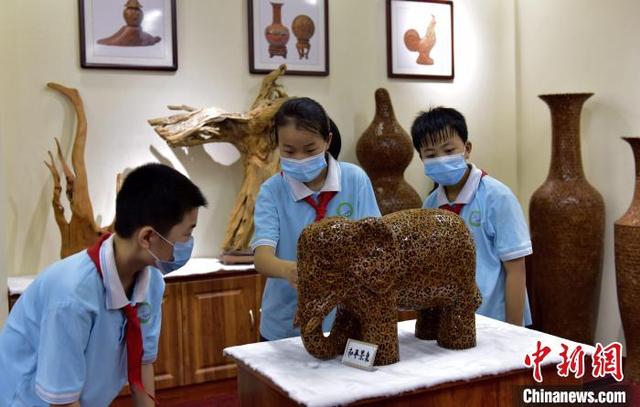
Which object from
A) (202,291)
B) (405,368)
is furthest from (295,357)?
(202,291)

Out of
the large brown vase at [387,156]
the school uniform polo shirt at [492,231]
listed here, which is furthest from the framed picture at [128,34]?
the school uniform polo shirt at [492,231]

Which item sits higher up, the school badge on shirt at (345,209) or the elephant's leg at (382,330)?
the school badge on shirt at (345,209)

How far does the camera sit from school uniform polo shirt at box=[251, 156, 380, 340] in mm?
1787

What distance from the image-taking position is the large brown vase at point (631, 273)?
121 inches

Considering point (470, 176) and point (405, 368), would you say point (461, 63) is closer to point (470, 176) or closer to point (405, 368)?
point (470, 176)

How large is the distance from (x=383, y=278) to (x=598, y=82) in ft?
9.00

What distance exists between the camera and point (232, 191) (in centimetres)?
361

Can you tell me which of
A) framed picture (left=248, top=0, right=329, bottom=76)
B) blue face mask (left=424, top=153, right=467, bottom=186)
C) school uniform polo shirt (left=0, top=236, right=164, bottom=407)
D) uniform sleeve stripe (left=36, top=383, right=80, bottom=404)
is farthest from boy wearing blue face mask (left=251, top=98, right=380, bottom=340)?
framed picture (left=248, top=0, right=329, bottom=76)

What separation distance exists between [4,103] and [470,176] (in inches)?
92.6

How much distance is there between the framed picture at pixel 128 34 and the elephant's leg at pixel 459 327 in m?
2.42

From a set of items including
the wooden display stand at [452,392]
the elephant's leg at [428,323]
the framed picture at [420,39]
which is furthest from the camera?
the framed picture at [420,39]

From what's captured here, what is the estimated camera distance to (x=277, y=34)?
3645mm

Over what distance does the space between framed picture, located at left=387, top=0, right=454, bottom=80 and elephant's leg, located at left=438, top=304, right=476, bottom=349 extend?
8.78 feet

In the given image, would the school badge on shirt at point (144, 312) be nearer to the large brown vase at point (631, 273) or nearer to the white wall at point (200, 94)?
the white wall at point (200, 94)
